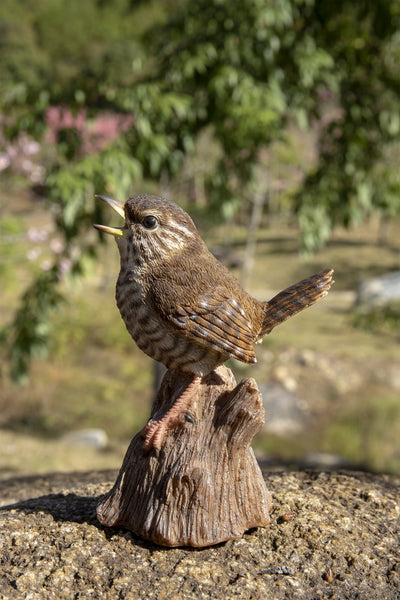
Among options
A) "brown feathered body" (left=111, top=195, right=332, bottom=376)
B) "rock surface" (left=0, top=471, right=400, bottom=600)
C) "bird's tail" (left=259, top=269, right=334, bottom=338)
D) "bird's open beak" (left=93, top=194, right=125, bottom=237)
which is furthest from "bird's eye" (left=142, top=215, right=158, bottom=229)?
"rock surface" (left=0, top=471, right=400, bottom=600)

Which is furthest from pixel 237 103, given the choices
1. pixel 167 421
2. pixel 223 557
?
pixel 223 557

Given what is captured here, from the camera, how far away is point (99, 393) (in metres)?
10.4

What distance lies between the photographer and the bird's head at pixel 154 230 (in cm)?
247

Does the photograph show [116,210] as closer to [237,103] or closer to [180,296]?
[180,296]

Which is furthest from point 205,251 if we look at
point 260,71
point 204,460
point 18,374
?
point 18,374

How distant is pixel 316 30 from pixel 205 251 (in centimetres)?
403

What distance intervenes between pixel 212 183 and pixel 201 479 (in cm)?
363

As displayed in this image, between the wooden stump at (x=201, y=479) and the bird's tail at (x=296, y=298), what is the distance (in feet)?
0.96

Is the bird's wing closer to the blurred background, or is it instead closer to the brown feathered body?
the brown feathered body

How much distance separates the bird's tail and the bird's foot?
1.27 feet

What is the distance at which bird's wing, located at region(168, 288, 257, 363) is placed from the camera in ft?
7.73

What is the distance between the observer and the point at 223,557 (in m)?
2.52

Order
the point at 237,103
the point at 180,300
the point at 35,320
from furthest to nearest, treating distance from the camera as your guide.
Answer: the point at 35,320 < the point at 237,103 < the point at 180,300

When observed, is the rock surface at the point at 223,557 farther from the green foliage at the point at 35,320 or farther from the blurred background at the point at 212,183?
the green foliage at the point at 35,320
